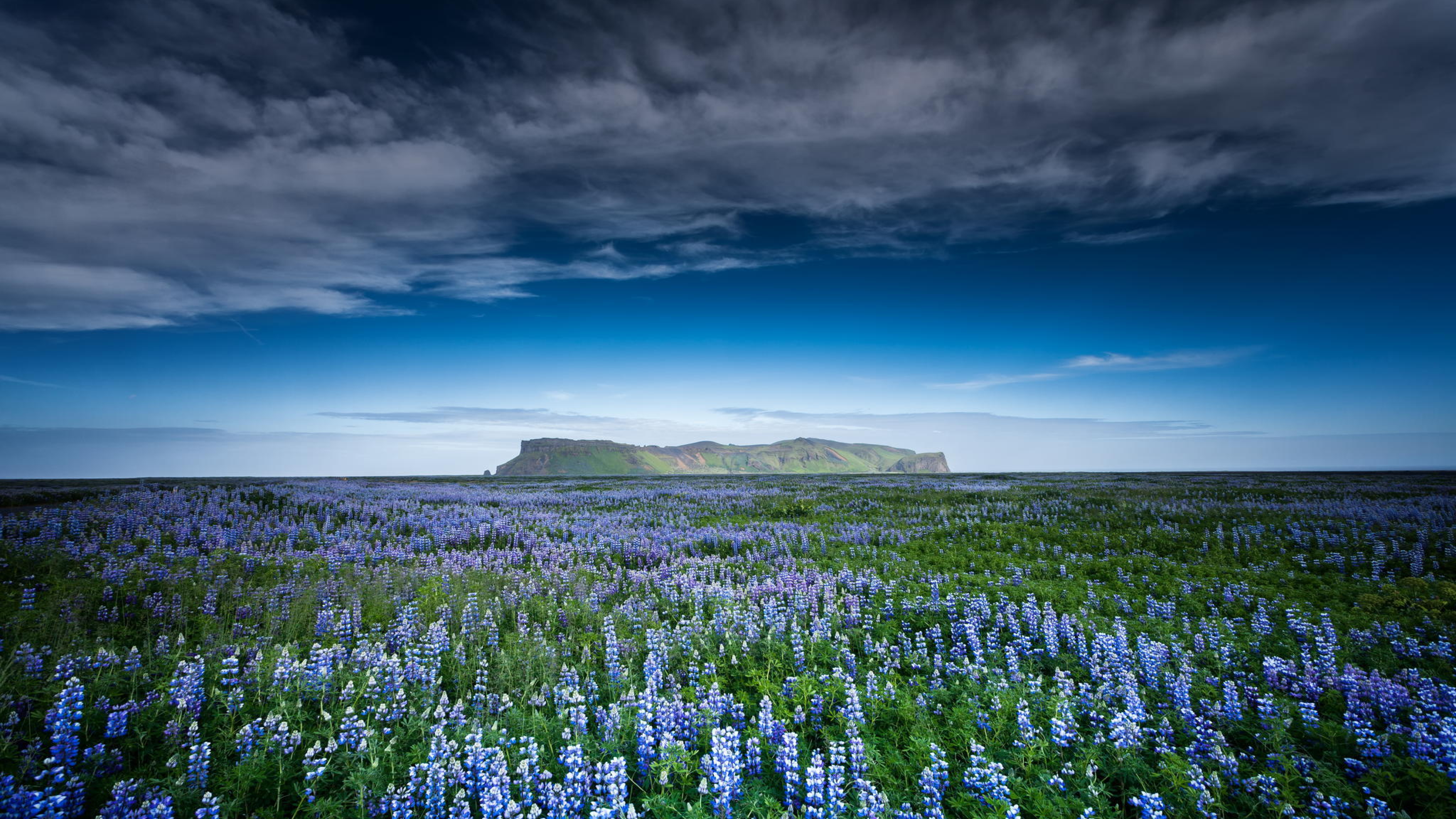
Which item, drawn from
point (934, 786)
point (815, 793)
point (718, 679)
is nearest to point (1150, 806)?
point (934, 786)

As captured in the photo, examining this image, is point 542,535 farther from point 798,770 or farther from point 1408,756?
point 1408,756

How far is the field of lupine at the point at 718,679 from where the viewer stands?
4211 mm

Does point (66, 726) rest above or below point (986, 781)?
above

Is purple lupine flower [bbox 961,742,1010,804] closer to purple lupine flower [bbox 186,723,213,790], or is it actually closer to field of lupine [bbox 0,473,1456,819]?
field of lupine [bbox 0,473,1456,819]

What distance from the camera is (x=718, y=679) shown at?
6000 mm

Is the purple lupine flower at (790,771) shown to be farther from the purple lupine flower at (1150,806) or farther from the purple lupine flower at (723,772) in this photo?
the purple lupine flower at (1150,806)

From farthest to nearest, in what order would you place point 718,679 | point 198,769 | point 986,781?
point 718,679 → point 986,781 → point 198,769

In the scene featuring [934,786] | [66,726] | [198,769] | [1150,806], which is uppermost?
[66,726]

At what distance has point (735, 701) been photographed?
5871mm

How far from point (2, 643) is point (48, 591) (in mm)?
3403

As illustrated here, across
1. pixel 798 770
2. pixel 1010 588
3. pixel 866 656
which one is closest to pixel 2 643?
pixel 798 770

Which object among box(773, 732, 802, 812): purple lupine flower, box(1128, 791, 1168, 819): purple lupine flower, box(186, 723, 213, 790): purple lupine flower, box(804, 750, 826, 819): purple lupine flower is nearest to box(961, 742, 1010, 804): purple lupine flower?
box(1128, 791, 1168, 819): purple lupine flower

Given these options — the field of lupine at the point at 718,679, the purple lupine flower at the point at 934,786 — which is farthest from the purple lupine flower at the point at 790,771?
the purple lupine flower at the point at 934,786

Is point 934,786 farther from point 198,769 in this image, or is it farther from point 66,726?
point 66,726
